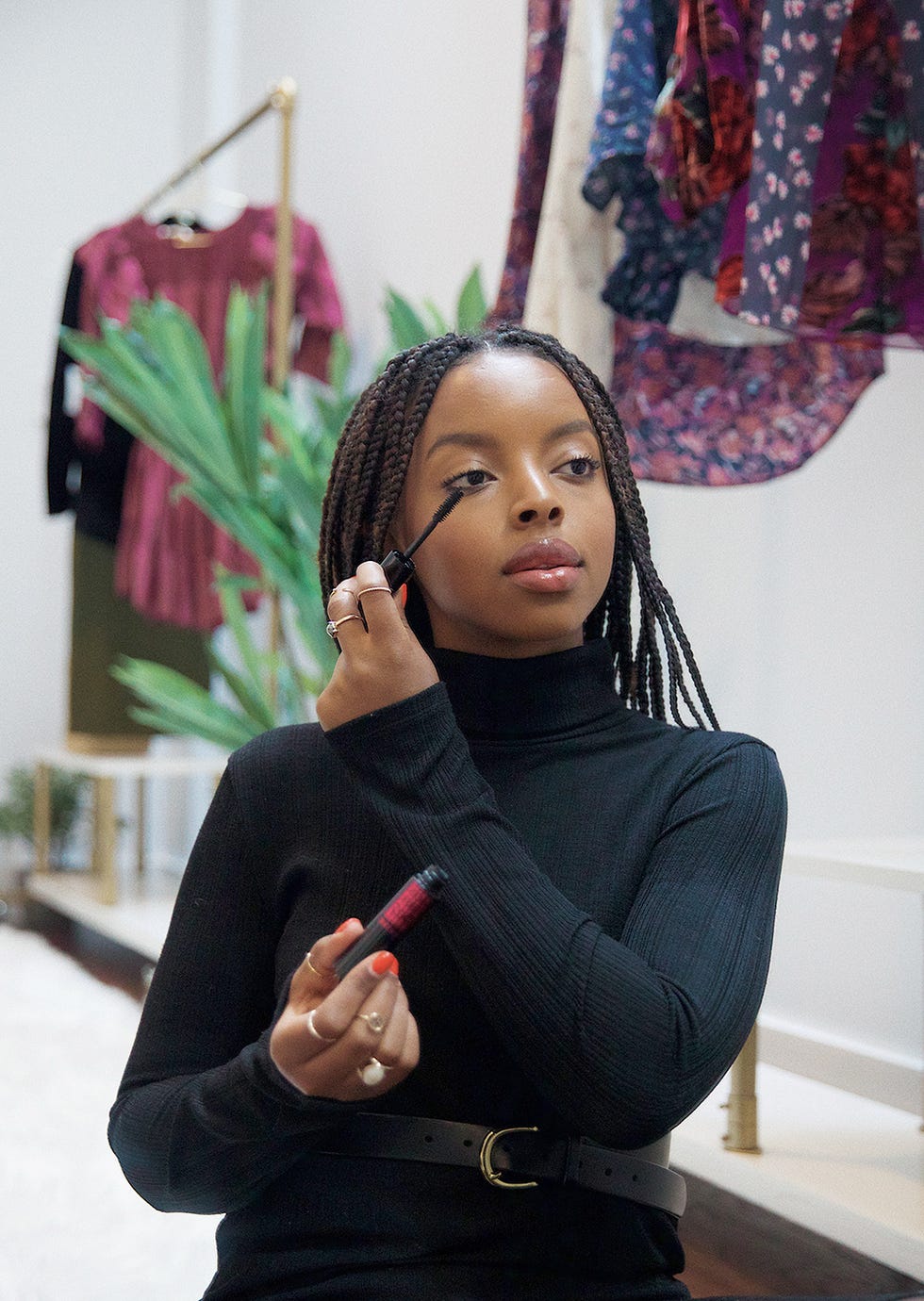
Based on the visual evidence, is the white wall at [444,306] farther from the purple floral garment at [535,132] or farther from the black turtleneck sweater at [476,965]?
the black turtleneck sweater at [476,965]

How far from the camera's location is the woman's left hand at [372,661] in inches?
29.4

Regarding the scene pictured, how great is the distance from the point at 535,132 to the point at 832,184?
1.88 feet

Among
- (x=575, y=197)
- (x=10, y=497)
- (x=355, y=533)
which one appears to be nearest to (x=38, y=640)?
(x=10, y=497)

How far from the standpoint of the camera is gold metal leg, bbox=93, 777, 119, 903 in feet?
11.2

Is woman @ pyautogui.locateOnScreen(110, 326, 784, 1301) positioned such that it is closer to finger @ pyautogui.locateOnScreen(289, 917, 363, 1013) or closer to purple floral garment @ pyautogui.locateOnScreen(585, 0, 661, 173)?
finger @ pyautogui.locateOnScreen(289, 917, 363, 1013)

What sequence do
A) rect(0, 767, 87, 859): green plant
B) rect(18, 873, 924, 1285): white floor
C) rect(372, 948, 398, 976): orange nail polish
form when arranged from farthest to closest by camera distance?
rect(0, 767, 87, 859): green plant, rect(18, 873, 924, 1285): white floor, rect(372, 948, 398, 976): orange nail polish

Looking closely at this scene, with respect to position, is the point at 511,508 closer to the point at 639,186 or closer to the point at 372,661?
the point at 372,661

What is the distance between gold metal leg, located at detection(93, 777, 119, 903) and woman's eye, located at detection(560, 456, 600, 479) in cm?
274

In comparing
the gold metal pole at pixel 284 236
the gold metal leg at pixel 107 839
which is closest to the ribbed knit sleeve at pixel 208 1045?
the gold metal pole at pixel 284 236

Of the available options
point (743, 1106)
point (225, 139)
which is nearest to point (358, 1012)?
point (743, 1106)

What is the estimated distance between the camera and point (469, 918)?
0.70 metres

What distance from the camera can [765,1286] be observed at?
1.67 meters

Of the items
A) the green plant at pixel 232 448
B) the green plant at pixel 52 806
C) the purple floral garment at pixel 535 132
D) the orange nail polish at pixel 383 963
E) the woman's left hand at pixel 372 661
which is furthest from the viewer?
the green plant at pixel 52 806

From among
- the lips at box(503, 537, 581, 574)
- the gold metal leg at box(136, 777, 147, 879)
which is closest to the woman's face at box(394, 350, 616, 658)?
the lips at box(503, 537, 581, 574)
